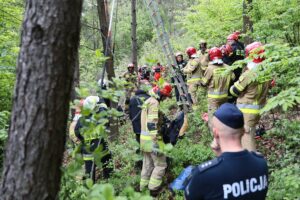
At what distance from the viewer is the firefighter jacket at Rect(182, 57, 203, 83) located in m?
10.4

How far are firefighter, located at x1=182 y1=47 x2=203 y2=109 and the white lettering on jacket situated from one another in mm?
8020

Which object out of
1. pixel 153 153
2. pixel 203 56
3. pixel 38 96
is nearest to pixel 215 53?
pixel 203 56

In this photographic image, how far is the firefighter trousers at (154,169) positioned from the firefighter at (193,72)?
4.13 m

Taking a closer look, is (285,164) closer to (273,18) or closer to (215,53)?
(215,53)

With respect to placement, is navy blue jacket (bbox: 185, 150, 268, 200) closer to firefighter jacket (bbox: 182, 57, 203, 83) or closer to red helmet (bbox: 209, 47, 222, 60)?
red helmet (bbox: 209, 47, 222, 60)

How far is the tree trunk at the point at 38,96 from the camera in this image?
6.34 feet

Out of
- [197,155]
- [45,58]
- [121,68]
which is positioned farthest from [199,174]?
[121,68]

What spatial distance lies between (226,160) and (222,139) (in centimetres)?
17

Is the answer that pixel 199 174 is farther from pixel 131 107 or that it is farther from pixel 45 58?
pixel 131 107

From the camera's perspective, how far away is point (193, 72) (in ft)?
35.2

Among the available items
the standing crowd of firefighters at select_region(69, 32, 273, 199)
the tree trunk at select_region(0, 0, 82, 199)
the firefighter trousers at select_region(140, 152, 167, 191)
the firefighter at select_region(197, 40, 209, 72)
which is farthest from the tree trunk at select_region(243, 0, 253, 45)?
the tree trunk at select_region(0, 0, 82, 199)

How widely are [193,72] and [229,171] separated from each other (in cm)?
851

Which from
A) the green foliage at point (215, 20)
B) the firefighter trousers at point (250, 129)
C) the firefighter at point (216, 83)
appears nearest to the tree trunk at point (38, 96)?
the firefighter trousers at point (250, 129)

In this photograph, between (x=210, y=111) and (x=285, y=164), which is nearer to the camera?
(x=285, y=164)
